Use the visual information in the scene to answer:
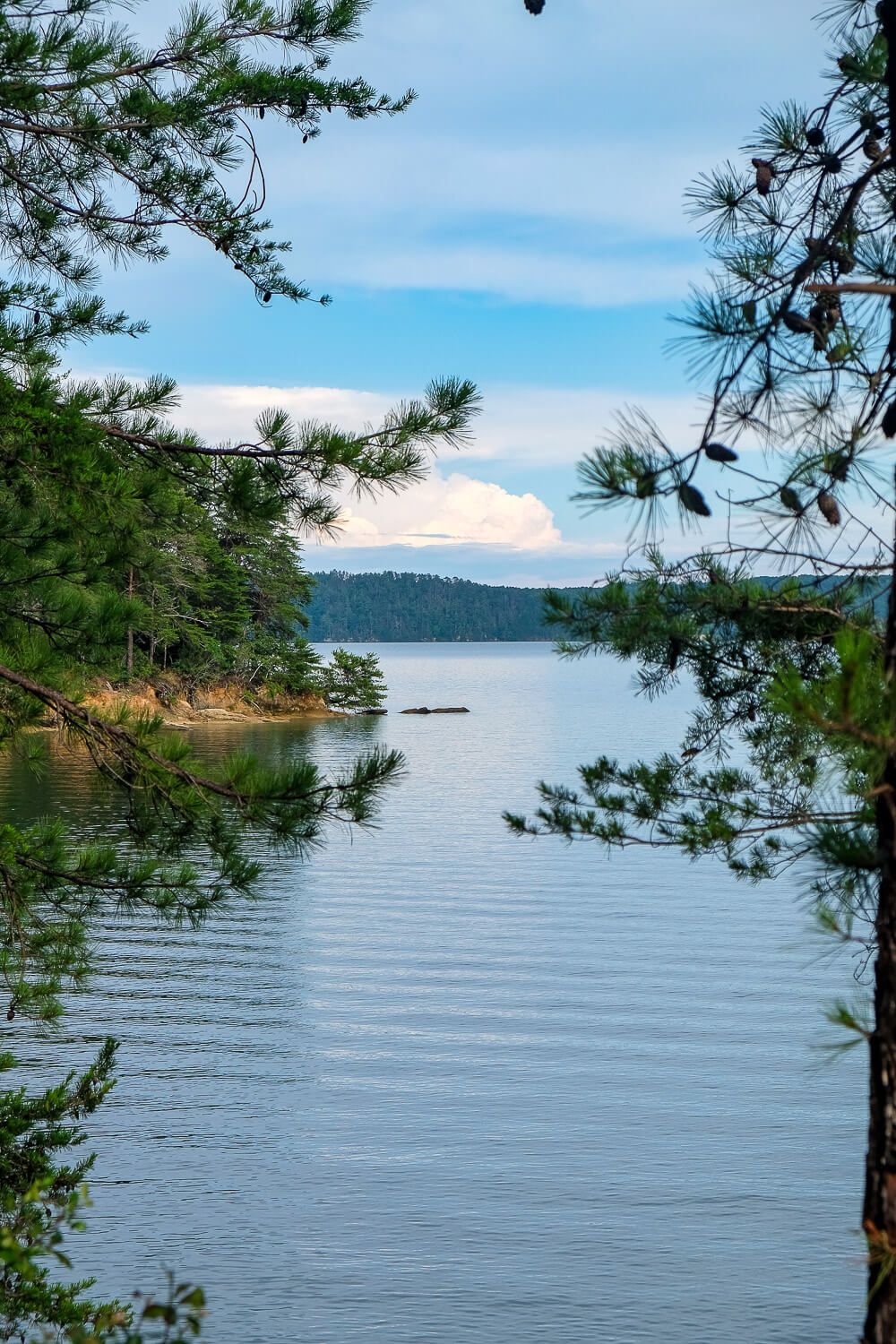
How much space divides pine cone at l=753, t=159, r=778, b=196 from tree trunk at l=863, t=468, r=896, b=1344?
220cm

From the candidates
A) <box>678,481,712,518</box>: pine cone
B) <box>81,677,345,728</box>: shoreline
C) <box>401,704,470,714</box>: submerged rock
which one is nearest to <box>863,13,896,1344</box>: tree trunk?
<box>678,481,712,518</box>: pine cone

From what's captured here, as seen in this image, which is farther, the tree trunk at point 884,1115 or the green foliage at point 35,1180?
the green foliage at point 35,1180

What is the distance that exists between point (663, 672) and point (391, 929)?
515 inches

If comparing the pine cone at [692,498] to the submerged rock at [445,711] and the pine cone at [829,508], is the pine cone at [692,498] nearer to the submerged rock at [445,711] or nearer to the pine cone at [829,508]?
the pine cone at [829,508]

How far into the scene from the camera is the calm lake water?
8281mm

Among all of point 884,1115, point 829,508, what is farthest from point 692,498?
point 884,1115

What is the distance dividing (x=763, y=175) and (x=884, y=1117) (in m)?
A: 3.16

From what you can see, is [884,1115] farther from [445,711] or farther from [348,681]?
[445,711]

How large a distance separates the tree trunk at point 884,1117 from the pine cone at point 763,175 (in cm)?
220

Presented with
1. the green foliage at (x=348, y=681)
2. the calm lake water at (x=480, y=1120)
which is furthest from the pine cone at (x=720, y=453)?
the green foliage at (x=348, y=681)

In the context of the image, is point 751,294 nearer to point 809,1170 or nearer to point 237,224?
point 237,224

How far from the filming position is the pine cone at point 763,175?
4.64m

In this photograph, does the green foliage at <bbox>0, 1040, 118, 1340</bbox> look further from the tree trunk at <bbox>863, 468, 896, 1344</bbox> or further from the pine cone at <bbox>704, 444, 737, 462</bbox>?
the pine cone at <bbox>704, 444, 737, 462</bbox>

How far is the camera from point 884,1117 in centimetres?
313
